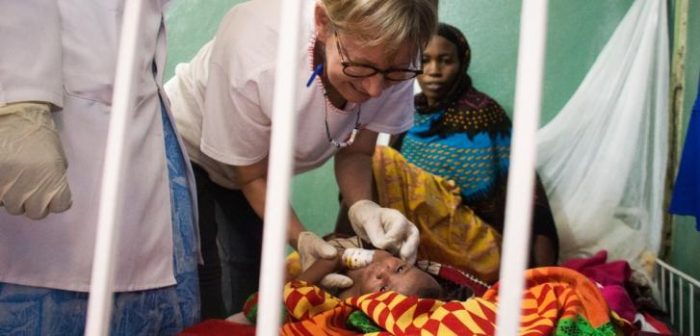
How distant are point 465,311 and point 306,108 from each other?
55cm

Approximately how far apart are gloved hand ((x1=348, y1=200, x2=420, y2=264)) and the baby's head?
1.0 inches

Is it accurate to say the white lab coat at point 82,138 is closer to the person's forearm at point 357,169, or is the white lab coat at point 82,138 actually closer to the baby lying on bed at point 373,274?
the baby lying on bed at point 373,274

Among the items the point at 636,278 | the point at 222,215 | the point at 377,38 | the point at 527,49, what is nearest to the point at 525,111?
the point at 527,49

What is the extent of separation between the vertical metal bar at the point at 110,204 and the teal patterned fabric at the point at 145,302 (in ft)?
0.88

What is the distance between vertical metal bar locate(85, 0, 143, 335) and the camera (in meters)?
0.50

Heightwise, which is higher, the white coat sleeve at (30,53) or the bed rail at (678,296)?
the white coat sleeve at (30,53)

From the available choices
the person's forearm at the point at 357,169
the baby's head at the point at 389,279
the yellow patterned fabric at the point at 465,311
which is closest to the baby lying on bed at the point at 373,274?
the baby's head at the point at 389,279

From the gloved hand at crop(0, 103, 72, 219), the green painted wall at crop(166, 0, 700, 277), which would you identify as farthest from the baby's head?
the green painted wall at crop(166, 0, 700, 277)

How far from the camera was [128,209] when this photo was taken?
81 cm

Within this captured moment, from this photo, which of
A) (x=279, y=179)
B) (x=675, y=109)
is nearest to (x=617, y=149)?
(x=675, y=109)

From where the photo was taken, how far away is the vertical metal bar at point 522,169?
426 mm

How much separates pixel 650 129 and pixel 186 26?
145 centimetres

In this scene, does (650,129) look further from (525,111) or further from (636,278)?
(525,111)

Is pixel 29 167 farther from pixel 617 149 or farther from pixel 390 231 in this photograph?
pixel 617 149
